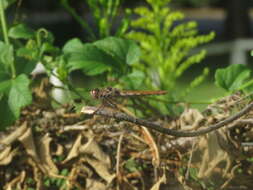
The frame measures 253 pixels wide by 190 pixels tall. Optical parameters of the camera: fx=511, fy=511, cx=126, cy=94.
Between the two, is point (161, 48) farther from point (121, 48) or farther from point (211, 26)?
point (211, 26)

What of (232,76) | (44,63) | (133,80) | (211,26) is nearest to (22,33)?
(44,63)

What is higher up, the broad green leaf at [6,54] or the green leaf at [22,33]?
the green leaf at [22,33]

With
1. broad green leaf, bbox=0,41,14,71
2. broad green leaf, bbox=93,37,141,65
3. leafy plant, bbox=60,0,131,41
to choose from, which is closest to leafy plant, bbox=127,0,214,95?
leafy plant, bbox=60,0,131,41

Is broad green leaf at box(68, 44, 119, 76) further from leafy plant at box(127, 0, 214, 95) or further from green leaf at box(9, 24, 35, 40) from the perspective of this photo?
leafy plant at box(127, 0, 214, 95)

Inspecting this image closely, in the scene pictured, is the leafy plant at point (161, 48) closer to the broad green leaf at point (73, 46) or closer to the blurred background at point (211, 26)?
the blurred background at point (211, 26)

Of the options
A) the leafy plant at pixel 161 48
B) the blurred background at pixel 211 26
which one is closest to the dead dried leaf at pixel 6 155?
the blurred background at pixel 211 26
